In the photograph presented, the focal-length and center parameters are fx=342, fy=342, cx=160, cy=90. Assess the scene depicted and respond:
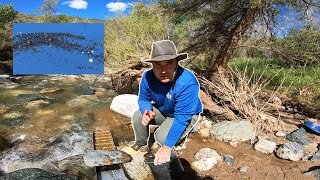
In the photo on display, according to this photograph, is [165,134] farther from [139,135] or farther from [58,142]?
[58,142]

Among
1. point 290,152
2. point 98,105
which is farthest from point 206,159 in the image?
point 98,105

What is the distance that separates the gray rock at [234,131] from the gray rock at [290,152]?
0.53 meters

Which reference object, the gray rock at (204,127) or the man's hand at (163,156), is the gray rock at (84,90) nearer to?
the gray rock at (204,127)

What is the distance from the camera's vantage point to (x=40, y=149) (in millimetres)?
4547

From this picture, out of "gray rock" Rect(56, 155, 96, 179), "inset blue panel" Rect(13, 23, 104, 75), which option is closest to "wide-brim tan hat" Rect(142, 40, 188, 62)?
"gray rock" Rect(56, 155, 96, 179)

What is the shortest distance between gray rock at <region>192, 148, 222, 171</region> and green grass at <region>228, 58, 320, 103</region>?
6.61 feet

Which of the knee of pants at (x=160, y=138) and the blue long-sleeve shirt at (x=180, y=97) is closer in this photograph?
the blue long-sleeve shirt at (x=180, y=97)

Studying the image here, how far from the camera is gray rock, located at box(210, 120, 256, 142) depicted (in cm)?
494

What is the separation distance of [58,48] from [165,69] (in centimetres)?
873

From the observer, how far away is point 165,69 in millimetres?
2518

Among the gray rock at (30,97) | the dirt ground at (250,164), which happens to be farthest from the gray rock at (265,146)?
the gray rock at (30,97)

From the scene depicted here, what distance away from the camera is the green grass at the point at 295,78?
6450 mm

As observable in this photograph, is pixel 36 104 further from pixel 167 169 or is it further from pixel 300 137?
pixel 300 137

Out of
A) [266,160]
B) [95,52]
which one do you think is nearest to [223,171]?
[266,160]
